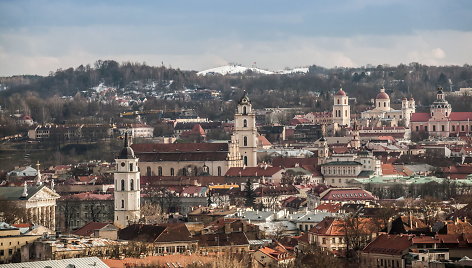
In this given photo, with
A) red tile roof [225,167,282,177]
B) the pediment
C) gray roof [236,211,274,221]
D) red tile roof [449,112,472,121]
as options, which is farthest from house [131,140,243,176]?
red tile roof [449,112,472,121]

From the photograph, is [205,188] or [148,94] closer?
[205,188]

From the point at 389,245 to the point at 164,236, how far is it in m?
7.40

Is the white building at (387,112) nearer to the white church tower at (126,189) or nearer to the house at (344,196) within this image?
the house at (344,196)

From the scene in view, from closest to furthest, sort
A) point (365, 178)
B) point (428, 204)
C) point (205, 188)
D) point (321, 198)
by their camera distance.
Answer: point (428, 204)
point (321, 198)
point (205, 188)
point (365, 178)

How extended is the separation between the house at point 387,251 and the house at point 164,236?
17.4ft

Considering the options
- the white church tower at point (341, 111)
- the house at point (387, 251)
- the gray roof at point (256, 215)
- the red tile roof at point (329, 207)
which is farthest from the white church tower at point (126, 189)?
the white church tower at point (341, 111)

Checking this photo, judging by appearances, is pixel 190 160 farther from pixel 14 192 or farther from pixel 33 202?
pixel 33 202

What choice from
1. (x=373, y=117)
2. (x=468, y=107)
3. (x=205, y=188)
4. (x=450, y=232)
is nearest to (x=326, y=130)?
(x=373, y=117)

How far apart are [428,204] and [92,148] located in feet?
160

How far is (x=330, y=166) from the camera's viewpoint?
322ft

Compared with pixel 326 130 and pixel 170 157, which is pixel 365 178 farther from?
pixel 326 130

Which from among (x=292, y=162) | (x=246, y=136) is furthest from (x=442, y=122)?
(x=246, y=136)

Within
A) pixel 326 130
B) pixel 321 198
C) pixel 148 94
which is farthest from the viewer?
pixel 148 94

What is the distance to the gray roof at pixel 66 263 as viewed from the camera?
4175cm
